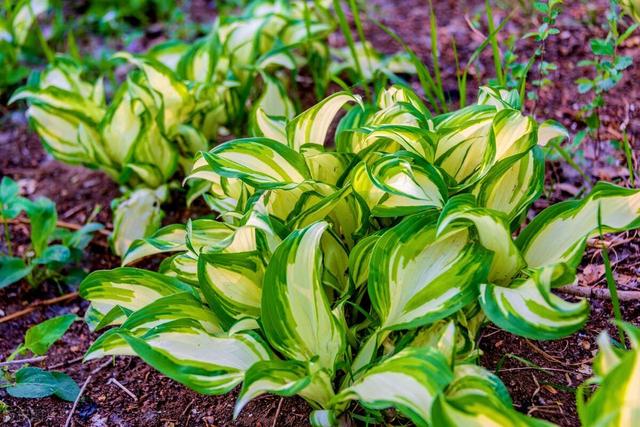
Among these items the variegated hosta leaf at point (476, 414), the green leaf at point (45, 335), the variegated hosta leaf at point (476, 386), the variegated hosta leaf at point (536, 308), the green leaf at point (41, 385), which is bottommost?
the green leaf at point (41, 385)

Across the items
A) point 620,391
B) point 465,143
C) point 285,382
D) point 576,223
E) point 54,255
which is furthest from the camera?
point 54,255

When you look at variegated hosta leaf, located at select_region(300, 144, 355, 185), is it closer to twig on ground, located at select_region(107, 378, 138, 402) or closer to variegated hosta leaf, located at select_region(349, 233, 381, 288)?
variegated hosta leaf, located at select_region(349, 233, 381, 288)

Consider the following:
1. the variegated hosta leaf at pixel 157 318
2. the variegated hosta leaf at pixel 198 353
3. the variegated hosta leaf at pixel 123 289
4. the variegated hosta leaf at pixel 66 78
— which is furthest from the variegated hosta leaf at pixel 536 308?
the variegated hosta leaf at pixel 66 78

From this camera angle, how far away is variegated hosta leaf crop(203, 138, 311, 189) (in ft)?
4.48

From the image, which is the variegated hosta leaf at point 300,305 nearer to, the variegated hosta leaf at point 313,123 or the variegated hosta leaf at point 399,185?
the variegated hosta leaf at point 399,185

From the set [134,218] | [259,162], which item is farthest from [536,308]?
[134,218]

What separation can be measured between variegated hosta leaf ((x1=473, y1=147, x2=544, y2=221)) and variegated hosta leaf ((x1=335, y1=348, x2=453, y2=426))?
42cm

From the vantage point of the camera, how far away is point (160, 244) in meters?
1.52

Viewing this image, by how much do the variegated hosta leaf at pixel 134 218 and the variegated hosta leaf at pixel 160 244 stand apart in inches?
15.0

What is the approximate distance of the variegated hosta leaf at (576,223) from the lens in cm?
127

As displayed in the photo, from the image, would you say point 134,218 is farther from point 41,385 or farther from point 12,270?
point 41,385

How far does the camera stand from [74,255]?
1.97m

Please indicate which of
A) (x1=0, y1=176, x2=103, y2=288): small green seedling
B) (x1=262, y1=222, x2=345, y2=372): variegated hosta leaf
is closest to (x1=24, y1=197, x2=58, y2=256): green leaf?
(x1=0, y1=176, x2=103, y2=288): small green seedling

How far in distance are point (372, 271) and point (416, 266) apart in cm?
8
